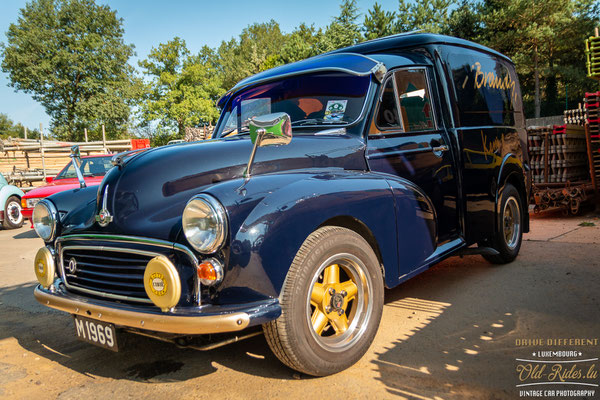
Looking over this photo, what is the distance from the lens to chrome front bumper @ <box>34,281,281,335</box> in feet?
6.46

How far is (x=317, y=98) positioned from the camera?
3.33 metres

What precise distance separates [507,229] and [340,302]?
3.00m

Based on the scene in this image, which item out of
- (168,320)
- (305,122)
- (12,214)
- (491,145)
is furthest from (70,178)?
(168,320)

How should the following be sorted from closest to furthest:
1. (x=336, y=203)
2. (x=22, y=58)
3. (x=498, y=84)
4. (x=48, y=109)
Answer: (x=336, y=203)
(x=498, y=84)
(x=22, y=58)
(x=48, y=109)

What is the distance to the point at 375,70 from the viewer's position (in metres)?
3.23

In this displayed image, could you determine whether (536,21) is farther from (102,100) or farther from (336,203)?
(102,100)

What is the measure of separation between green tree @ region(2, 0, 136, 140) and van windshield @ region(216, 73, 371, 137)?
41.4 m

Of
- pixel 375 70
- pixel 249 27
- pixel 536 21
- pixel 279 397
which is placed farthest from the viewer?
pixel 249 27

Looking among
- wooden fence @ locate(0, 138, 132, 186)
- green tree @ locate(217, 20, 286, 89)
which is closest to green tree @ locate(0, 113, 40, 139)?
green tree @ locate(217, 20, 286, 89)

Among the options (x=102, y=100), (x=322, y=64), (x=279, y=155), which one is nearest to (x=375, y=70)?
(x=322, y=64)

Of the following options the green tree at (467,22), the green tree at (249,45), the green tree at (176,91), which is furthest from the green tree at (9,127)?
the green tree at (467,22)

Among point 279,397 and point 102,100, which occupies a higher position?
point 102,100

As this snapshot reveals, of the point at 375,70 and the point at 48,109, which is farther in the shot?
the point at 48,109

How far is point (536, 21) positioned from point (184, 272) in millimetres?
29440
